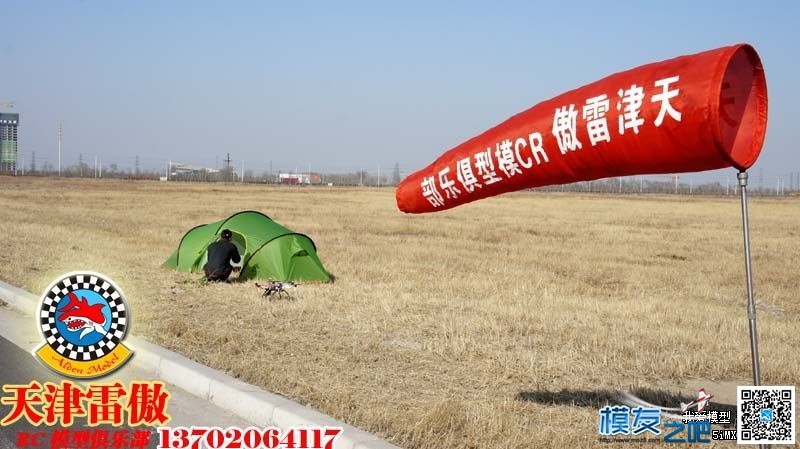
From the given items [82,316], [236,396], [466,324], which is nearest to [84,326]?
[82,316]

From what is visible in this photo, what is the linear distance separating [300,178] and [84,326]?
99829 mm

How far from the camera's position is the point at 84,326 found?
7816 millimetres

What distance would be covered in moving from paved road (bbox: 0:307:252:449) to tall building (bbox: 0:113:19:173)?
96402mm

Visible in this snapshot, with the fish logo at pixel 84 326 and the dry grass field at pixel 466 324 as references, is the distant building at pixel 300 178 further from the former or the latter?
the fish logo at pixel 84 326

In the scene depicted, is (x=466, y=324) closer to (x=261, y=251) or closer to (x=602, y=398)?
(x=602, y=398)

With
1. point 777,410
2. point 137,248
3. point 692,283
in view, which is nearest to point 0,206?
point 137,248

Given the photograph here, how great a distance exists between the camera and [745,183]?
498 centimetres

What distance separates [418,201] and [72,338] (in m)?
3.60

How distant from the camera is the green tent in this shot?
48.2 feet

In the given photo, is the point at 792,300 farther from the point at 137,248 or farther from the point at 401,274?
the point at 137,248

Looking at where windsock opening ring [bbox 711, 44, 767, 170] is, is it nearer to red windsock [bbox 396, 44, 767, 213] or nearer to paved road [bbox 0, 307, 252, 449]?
red windsock [bbox 396, 44, 767, 213]

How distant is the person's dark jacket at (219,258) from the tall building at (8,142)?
9253 cm

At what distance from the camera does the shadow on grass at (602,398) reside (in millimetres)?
6727

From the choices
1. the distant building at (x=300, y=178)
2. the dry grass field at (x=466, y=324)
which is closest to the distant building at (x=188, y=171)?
the distant building at (x=300, y=178)
